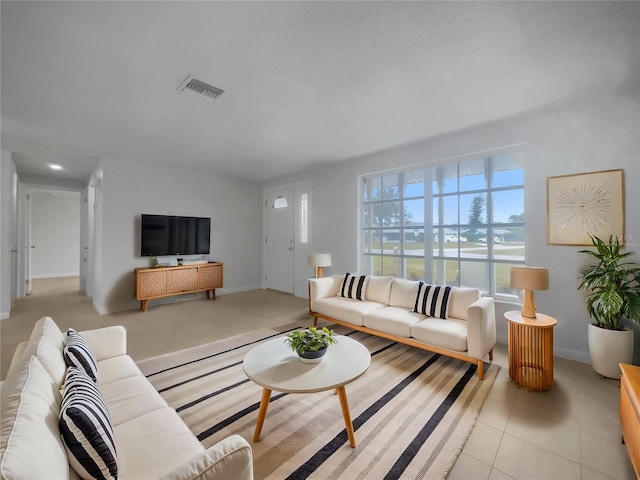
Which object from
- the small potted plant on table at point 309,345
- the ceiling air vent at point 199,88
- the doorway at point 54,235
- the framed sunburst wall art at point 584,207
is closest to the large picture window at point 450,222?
the framed sunburst wall art at point 584,207

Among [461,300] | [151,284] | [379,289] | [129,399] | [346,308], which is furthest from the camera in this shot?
[151,284]

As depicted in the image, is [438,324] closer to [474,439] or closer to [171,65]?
[474,439]

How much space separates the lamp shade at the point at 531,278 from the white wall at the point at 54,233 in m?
10.4

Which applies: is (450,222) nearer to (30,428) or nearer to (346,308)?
(346,308)

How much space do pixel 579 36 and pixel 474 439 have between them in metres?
2.79

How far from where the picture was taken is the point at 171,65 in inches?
85.1

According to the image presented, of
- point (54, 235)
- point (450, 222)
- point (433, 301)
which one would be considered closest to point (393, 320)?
point (433, 301)

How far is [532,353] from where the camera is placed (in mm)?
2316

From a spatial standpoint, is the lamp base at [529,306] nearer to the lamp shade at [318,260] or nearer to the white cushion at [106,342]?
the lamp shade at [318,260]

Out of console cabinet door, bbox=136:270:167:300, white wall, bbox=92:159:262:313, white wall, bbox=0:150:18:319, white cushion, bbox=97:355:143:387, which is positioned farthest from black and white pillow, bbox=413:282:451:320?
Answer: white wall, bbox=0:150:18:319

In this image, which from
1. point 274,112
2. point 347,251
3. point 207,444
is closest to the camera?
point 207,444

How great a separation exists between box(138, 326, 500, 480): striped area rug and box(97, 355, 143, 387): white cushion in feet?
1.48

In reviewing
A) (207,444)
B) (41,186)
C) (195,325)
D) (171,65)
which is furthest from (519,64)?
(41,186)

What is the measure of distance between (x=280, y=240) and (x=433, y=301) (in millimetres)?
3912
